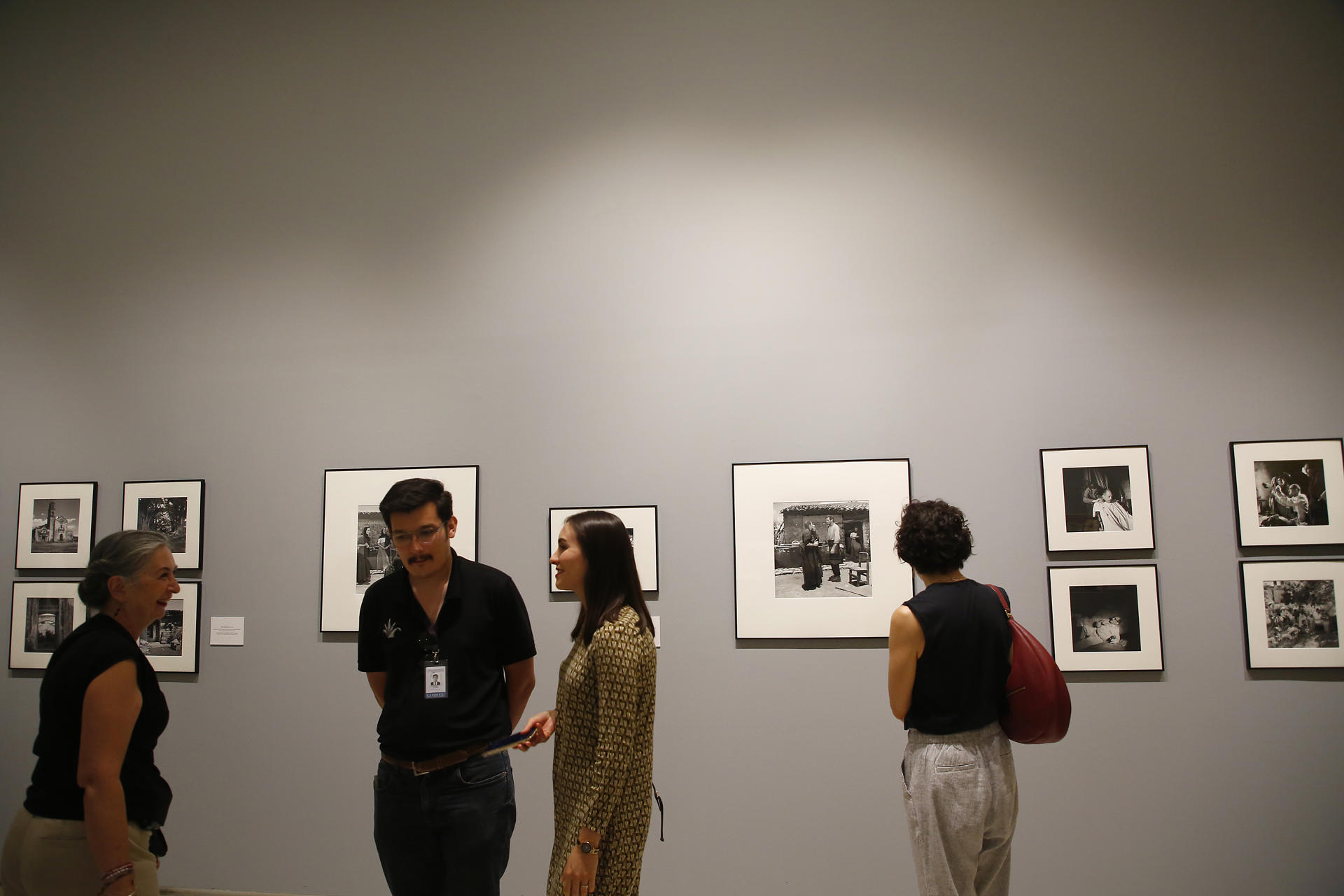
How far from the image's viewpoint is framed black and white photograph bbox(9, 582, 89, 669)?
4.53 m

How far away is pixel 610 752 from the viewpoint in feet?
6.79

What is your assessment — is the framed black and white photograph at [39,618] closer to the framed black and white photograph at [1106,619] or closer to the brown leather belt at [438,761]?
the brown leather belt at [438,761]

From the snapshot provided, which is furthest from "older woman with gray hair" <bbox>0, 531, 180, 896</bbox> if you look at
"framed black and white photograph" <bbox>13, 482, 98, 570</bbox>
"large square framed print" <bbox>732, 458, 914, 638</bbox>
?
"framed black and white photograph" <bbox>13, 482, 98, 570</bbox>

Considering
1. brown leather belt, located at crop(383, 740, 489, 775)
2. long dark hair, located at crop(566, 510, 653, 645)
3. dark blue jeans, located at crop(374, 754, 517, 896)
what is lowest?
dark blue jeans, located at crop(374, 754, 517, 896)

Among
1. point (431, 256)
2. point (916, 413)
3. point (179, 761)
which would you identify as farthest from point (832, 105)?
point (179, 761)

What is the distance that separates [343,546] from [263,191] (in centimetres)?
210

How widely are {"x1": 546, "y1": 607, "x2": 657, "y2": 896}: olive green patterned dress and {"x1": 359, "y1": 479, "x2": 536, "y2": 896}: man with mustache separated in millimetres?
335

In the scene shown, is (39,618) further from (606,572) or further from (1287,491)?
(1287,491)

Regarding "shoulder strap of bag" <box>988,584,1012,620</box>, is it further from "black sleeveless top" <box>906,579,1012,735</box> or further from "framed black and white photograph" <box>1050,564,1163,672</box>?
"framed black and white photograph" <box>1050,564,1163,672</box>

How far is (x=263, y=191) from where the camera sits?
4.62 m

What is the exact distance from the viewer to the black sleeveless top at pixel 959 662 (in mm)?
2445

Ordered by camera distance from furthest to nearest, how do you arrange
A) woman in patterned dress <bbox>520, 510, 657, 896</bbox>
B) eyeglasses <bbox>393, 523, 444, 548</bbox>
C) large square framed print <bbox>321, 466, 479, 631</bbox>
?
1. large square framed print <bbox>321, 466, 479, 631</bbox>
2. eyeglasses <bbox>393, 523, 444, 548</bbox>
3. woman in patterned dress <bbox>520, 510, 657, 896</bbox>

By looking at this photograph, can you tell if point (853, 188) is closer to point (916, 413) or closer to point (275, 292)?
point (916, 413)

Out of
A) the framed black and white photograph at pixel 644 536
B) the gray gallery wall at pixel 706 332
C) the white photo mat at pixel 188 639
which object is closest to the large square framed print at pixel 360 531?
the gray gallery wall at pixel 706 332
